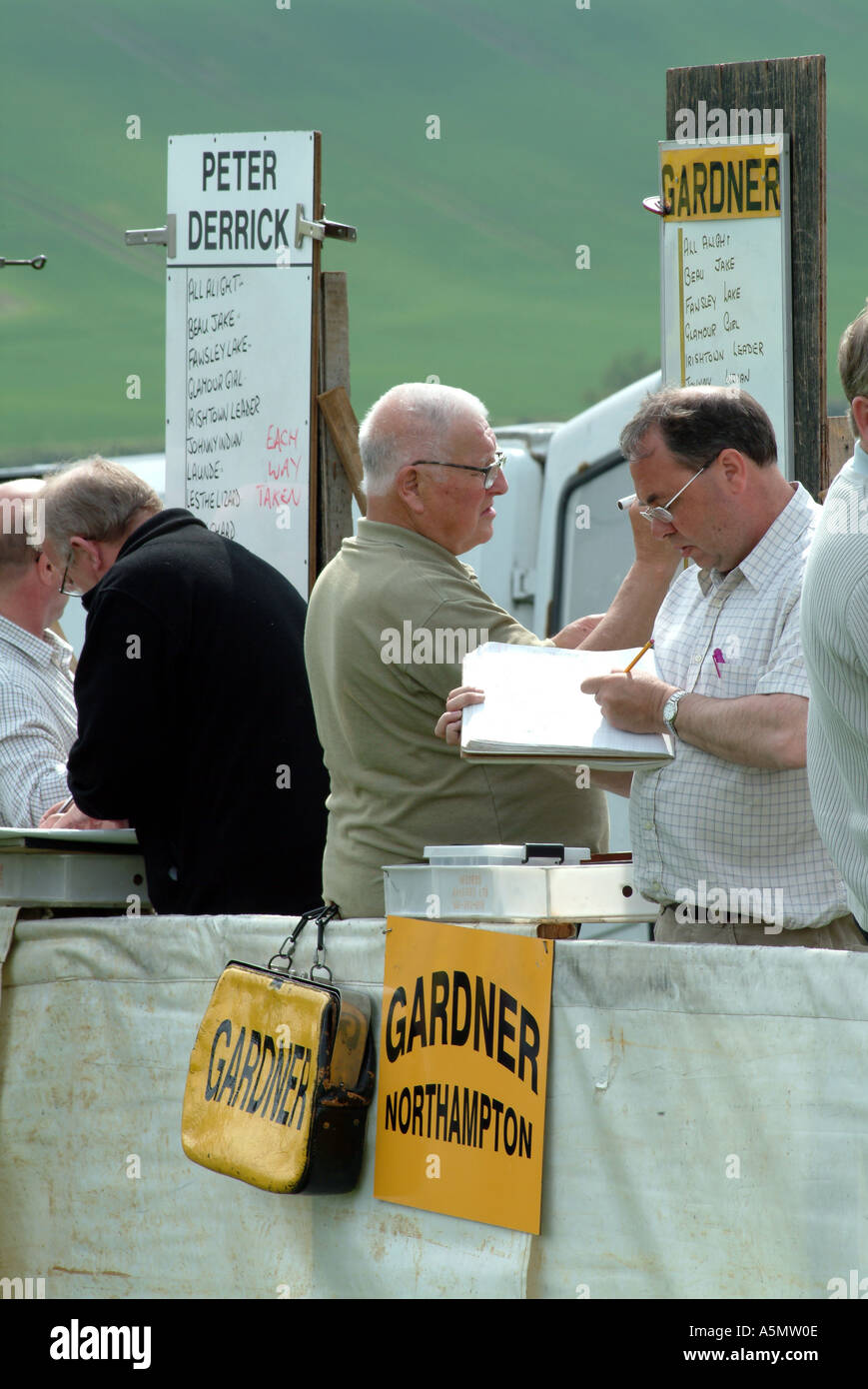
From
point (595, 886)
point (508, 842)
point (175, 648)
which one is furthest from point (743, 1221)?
point (175, 648)

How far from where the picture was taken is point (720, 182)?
137 inches

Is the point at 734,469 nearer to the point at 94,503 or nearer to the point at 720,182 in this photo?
the point at 720,182

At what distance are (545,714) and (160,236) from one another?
2.56 meters

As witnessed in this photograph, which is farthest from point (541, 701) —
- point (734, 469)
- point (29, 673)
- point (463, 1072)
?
point (29, 673)

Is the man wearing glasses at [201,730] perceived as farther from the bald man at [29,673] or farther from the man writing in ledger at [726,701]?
the man writing in ledger at [726,701]

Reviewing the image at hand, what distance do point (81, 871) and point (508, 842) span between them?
1.09 metres

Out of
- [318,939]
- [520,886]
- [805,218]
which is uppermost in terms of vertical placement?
[805,218]

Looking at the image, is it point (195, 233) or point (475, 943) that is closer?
point (475, 943)

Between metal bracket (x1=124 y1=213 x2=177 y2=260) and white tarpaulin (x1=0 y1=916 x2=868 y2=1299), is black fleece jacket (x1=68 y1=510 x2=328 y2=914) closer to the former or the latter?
white tarpaulin (x1=0 y1=916 x2=868 y2=1299)

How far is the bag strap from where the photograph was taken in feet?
9.65

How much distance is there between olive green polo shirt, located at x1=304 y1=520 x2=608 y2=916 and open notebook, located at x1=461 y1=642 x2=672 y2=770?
17 cm
